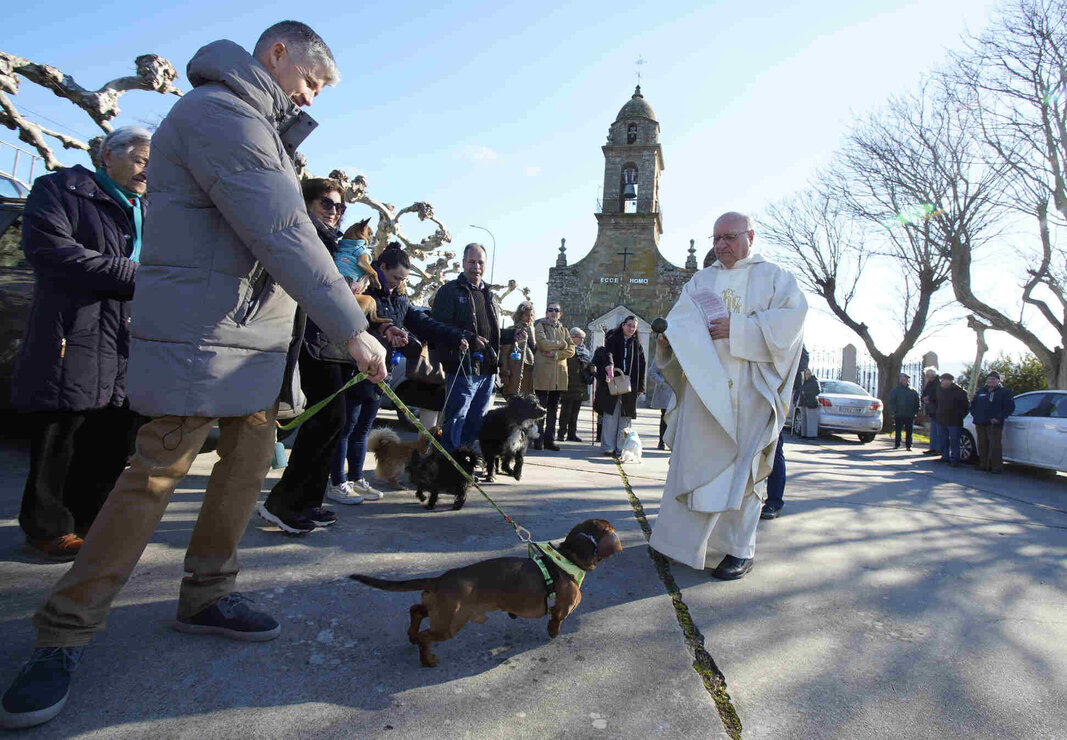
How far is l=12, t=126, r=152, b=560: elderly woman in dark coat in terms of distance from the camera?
259cm

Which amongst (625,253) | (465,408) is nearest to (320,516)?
(465,408)

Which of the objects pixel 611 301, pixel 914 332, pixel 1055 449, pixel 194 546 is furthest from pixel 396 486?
pixel 611 301


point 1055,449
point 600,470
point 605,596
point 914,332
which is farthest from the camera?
point 914,332

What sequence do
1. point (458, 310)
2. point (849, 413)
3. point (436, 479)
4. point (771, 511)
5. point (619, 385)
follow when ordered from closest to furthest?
1. point (436, 479)
2. point (771, 511)
3. point (458, 310)
4. point (619, 385)
5. point (849, 413)

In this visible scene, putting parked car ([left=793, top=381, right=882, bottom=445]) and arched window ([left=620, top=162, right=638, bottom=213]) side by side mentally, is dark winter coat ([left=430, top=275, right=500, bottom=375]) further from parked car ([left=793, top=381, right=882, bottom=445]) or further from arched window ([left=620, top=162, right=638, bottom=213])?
arched window ([left=620, top=162, right=638, bottom=213])

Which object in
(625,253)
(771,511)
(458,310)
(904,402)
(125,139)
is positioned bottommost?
(771,511)

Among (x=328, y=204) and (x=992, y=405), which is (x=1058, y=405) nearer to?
(x=992, y=405)

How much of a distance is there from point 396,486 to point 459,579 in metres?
2.94

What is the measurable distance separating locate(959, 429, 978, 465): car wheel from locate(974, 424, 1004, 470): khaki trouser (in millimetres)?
545

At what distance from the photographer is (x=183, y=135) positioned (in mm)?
1853

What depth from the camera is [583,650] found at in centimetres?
217

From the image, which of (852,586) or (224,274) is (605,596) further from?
(224,274)

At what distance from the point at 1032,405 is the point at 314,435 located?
38.4 feet

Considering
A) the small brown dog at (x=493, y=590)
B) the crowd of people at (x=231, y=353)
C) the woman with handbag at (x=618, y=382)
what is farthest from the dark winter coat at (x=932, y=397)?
the small brown dog at (x=493, y=590)
